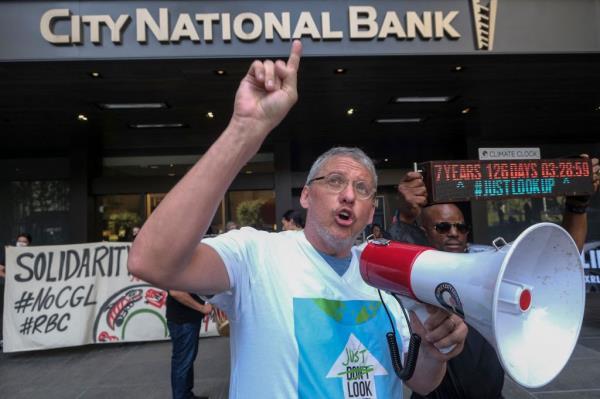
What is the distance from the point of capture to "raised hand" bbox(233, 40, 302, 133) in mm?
1168

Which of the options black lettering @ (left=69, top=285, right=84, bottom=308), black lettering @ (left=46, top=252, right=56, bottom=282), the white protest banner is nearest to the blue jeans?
the white protest banner

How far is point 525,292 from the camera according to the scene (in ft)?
3.76

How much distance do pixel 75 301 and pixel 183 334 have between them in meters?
3.47

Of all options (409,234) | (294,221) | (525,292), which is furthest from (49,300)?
(525,292)

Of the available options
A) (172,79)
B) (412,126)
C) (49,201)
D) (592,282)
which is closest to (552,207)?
(592,282)

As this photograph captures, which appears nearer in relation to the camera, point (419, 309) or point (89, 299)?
point (419, 309)

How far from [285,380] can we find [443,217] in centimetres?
129

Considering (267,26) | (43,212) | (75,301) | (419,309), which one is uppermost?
(267,26)

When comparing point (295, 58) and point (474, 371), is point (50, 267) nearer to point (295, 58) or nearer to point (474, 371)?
point (474, 371)

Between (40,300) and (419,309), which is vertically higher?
(419,309)

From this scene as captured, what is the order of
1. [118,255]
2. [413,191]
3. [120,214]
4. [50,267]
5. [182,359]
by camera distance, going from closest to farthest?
[413,191] < [182,359] < [50,267] < [118,255] < [120,214]

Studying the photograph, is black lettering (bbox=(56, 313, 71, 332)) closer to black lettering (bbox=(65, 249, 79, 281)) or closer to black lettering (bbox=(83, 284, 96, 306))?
black lettering (bbox=(83, 284, 96, 306))

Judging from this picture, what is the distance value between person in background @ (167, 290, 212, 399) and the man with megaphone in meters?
2.74

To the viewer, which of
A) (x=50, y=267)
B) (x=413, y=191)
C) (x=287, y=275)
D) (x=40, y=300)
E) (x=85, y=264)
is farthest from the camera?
(x=85, y=264)
